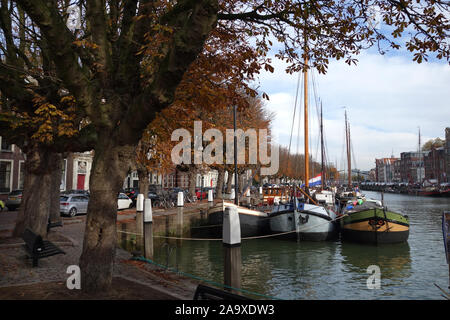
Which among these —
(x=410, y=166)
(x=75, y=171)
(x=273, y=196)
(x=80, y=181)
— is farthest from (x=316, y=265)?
(x=410, y=166)

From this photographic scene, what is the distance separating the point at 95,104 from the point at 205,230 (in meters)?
16.1

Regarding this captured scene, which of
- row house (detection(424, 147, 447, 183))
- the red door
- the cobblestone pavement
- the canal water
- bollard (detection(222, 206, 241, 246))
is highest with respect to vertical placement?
row house (detection(424, 147, 447, 183))

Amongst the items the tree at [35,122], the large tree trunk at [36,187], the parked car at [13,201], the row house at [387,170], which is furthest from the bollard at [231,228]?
the row house at [387,170]

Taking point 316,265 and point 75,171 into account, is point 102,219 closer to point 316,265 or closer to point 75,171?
point 316,265

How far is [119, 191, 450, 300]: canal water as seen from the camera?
10.1 metres

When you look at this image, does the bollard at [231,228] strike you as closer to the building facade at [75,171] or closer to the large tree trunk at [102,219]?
the large tree trunk at [102,219]

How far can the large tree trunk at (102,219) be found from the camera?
6195 millimetres

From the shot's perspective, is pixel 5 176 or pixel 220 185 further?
pixel 220 185

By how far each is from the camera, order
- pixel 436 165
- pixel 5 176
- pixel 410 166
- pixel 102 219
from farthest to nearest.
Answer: pixel 410 166 < pixel 436 165 < pixel 5 176 < pixel 102 219

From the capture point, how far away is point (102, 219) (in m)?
6.22

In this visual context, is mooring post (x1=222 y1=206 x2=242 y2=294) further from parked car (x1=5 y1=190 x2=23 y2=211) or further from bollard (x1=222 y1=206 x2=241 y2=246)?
parked car (x1=5 y1=190 x2=23 y2=211)

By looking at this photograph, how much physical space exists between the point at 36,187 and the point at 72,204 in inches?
483

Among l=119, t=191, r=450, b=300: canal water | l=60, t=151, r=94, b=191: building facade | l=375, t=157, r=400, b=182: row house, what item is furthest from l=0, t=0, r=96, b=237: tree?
l=375, t=157, r=400, b=182: row house

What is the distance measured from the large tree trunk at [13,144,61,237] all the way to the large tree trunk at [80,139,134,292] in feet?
21.2
